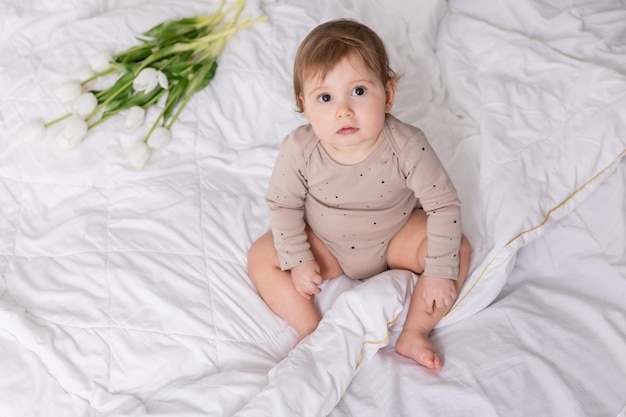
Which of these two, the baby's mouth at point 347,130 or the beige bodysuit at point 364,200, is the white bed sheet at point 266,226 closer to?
the beige bodysuit at point 364,200

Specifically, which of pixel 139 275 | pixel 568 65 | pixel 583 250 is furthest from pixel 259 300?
pixel 568 65

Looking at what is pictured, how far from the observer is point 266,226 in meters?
1.57

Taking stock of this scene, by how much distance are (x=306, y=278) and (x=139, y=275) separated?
1.01 ft

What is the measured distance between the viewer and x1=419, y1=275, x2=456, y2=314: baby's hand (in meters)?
1.36

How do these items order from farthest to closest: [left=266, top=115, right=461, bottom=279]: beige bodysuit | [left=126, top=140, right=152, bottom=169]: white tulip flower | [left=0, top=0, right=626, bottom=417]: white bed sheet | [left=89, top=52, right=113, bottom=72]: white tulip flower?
[left=89, top=52, right=113, bottom=72]: white tulip flower, [left=126, top=140, right=152, bottom=169]: white tulip flower, [left=266, top=115, right=461, bottom=279]: beige bodysuit, [left=0, top=0, right=626, bottom=417]: white bed sheet

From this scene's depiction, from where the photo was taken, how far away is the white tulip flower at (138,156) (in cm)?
161

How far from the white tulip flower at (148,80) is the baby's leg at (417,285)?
64cm

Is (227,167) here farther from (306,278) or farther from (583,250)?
(583,250)

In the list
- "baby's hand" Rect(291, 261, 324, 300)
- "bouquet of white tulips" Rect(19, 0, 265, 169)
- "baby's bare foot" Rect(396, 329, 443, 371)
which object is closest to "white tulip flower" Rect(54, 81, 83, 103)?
"bouquet of white tulips" Rect(19, 0, 265, 169)

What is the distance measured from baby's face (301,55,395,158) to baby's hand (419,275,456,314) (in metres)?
0.29

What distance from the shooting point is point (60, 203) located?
1.57 meters

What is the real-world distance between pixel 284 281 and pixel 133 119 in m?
0.53

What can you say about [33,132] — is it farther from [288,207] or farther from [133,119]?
[288,207]

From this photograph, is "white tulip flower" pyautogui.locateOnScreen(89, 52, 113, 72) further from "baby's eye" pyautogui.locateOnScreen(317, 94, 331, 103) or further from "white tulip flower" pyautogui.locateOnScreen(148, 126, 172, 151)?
"baby's eye" pyautogui.locateOnScreen(317, 94, 331, 103)
